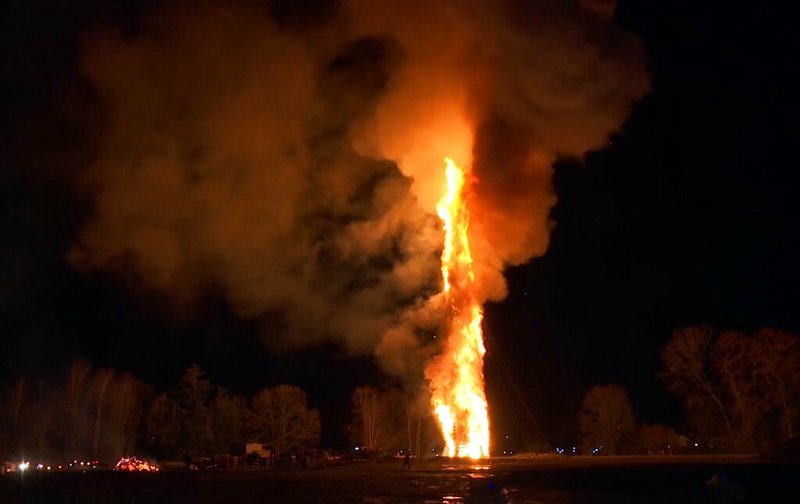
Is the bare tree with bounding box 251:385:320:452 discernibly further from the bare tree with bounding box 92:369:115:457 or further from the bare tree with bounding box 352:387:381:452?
the bare tree with bounding box 92:369:115:457

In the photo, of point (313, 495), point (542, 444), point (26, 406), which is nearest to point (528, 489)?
point (313, 495)

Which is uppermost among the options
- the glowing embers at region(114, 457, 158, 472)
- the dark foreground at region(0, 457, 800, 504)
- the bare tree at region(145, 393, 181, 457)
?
the bare tree at region(145, 393, 181, 457)

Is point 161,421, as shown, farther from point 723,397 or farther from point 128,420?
point 723,397

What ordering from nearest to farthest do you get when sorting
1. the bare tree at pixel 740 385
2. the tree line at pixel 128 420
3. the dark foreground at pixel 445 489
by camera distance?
the dark foreground at pixel 445 489
the bare tree at pixel 740 385
the tree line at pixel 128 420

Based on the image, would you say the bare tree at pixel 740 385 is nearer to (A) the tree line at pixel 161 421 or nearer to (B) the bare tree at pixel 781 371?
(B) the bare tree at pixel 781 371

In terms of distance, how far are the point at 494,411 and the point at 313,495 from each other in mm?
60102

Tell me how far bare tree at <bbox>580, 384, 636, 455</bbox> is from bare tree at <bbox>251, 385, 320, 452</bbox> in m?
28.1

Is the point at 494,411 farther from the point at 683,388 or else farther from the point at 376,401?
the point at 683,388

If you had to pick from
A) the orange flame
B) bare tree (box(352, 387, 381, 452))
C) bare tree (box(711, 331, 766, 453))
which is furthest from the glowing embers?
bare tree (box(711, 331, 766, 453))

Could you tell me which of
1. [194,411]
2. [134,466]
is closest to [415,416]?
[194,411]

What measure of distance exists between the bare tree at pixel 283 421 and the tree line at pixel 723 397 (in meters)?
28.4

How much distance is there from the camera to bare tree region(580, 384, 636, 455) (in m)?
73.6

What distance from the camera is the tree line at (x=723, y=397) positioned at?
60.8 m

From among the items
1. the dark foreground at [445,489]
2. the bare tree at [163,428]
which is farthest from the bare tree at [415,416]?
the dark foreground at [445,489]
